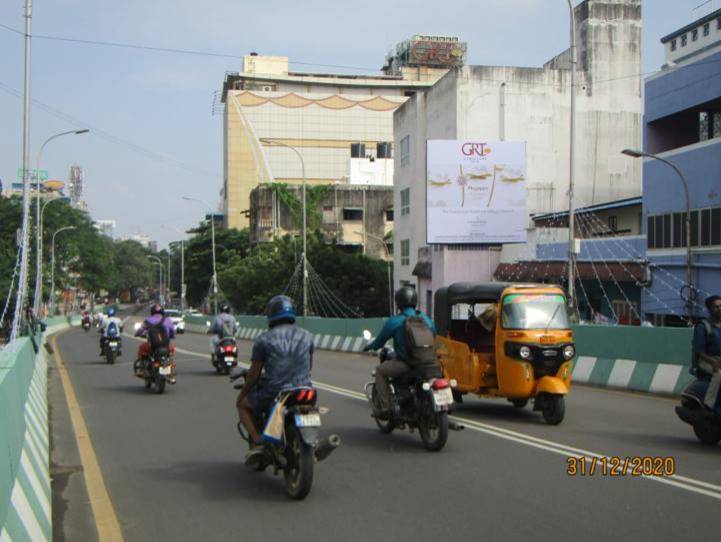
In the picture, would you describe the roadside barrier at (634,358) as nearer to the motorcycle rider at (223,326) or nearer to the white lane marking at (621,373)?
the white lane marking at (621,373)

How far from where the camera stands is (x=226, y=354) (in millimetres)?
19094

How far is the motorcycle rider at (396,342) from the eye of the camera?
9.21 metres

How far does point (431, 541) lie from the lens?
223 inches

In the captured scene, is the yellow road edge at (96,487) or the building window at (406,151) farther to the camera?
the building window at (406,151)

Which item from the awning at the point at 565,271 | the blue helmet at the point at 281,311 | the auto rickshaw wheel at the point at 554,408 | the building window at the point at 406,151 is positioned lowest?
the auto rickshaw wheel at the point at 554,408

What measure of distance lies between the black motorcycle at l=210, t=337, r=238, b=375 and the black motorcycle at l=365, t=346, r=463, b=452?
989cm

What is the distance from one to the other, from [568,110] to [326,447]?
36.8 metres

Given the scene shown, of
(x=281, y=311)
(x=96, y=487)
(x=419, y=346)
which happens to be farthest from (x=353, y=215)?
(x=281, y=311)

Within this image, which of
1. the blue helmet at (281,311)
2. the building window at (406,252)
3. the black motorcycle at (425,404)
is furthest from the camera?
the building window at (406,252)

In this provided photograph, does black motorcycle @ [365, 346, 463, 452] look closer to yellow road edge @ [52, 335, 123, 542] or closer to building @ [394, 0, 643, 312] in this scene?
yellow road edge @ [52, 335, 123, 542]

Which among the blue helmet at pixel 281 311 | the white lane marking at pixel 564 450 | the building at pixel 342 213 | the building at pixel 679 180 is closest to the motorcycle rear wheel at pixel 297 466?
the blue helmet at pixel 281 311

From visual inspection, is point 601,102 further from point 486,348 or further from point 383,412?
point 383,412
